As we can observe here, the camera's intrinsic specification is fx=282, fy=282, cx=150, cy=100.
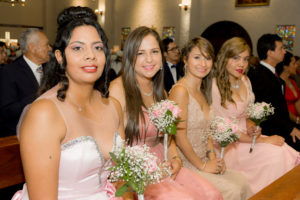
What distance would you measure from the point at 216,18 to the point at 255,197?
360 inches

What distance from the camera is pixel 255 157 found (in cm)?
347

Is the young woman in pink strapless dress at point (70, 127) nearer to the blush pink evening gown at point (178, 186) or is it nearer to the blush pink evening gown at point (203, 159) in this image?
the blush pink evening gown at point (178, 186)

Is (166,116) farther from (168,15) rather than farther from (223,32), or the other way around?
(168,15)

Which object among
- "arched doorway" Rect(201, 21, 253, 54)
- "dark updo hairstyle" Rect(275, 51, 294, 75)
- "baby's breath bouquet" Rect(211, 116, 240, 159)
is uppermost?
"arched doorway" Rect(201, 21, 253, 54)

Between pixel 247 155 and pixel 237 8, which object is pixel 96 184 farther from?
pixel 237 8

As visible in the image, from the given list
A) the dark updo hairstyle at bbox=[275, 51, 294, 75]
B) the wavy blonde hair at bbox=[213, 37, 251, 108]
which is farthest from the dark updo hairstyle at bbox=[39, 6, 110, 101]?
the dark updo hairstyle at bbox=[275, 51, 294, 75]

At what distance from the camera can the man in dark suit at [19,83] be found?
11.7ft

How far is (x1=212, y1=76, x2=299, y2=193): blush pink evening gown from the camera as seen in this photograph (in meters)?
3.29

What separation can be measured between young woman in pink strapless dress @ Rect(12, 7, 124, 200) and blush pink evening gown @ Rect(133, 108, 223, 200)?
528 millimetres

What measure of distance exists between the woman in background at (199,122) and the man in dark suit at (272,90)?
148 cm

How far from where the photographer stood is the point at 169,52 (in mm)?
6531

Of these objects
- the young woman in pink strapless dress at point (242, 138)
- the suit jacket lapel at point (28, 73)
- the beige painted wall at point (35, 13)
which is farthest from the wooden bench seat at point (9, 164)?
the beige painted wall at point (35, 13)

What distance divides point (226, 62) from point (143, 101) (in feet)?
4.58

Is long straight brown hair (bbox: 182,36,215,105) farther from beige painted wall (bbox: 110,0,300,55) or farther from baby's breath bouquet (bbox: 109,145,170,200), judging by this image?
beige painted wall (bbox: 110,0,300,55)
